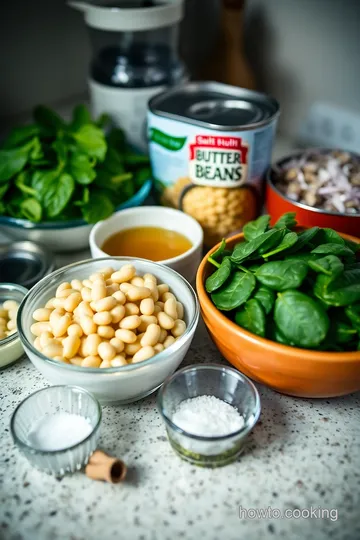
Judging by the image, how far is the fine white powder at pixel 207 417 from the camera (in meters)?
0.66

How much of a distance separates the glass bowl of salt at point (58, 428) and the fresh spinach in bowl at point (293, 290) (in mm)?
224

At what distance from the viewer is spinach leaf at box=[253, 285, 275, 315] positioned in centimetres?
69

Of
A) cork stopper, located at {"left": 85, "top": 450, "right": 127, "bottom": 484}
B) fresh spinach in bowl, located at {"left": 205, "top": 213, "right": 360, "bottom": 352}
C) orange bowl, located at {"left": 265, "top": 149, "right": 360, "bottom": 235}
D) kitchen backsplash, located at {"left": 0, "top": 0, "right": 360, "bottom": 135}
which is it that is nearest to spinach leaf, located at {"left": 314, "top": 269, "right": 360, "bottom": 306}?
fresh spinach in bowl, located at {"left": 205, "top": 213, "right": 360, "bottom": 352}

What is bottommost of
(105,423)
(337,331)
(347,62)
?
(105,423)

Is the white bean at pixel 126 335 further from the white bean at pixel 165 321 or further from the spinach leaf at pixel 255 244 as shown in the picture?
the spinach leaf at pixel 255 244

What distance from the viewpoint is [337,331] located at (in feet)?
2.23

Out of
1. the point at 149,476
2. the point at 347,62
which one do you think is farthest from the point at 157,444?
the point at 347,62

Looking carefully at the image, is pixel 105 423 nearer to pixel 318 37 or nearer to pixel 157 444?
pixel 157 444

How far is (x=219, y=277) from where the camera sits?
2.42 ft

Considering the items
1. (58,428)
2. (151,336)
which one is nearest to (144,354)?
(151,336)

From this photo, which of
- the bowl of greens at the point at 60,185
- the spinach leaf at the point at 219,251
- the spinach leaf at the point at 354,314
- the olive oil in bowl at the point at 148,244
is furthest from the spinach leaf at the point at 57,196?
the spinach leaf at the point at 354,314

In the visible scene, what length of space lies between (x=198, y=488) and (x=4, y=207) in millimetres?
641

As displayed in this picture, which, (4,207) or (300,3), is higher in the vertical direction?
(300,3)

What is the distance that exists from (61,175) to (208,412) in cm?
53
